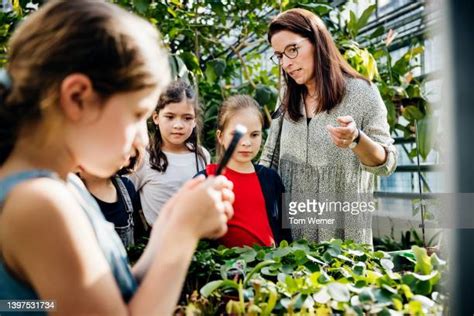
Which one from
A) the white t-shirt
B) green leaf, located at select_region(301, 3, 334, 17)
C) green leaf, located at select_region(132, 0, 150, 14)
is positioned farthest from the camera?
green leaf, located at select_region(301, 3, 334, 17)

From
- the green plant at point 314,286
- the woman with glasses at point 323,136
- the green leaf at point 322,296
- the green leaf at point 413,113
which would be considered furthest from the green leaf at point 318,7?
the green leaf at point 322,296

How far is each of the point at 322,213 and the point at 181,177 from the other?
483 mm

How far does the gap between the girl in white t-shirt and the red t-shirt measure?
0.82 ft

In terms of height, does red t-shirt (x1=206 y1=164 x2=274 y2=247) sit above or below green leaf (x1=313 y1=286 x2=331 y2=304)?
above

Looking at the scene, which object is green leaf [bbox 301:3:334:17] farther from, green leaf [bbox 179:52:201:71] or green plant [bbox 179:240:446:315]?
green plant [bbox 179:240:446:315]

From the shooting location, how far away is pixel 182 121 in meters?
1.55

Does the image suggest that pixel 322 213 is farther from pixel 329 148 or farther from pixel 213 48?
pixel 213 48

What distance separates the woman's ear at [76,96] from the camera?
0.44 metres

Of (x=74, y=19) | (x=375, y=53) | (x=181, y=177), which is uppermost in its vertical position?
(x=375, y=53)

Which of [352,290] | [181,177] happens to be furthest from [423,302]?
[181,177]

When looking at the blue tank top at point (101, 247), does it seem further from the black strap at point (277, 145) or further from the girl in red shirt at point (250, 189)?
the black strap at point (277, 145)

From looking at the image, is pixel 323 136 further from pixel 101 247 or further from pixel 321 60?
pixel 101 247

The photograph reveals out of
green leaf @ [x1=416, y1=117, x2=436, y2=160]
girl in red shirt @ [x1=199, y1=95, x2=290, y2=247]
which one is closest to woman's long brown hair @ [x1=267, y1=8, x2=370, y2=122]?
girl in red shirt @ [x1=199, y1=95, x2=290, y2=247]

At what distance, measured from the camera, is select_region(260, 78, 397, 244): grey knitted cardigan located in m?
1.24
